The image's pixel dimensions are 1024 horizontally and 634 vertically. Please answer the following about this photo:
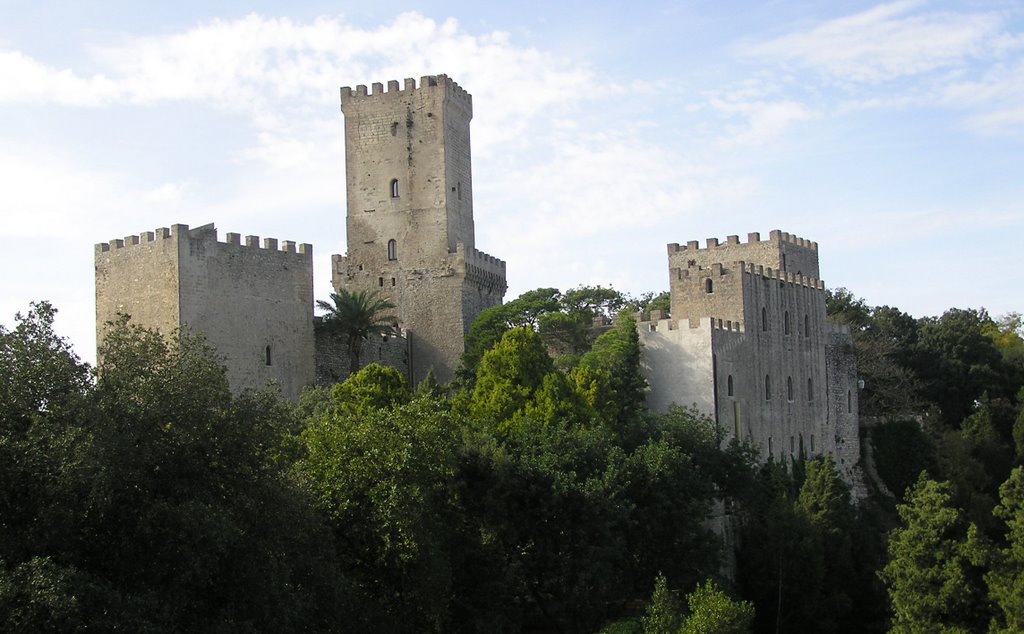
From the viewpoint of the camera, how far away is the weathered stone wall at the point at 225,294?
38031mm

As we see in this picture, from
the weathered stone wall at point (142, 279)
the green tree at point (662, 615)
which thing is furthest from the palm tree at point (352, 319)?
the green tree at point (662, 615)

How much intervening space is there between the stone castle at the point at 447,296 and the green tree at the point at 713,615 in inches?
339

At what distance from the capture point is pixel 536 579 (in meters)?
34.3

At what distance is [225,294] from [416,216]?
36.0ft

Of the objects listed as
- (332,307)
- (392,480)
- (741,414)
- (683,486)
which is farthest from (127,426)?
(741,414)

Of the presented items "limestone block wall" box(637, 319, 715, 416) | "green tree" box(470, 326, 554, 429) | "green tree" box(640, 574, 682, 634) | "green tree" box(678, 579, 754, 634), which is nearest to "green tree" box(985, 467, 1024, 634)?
"green tree" box(678, 579, 754, 634)

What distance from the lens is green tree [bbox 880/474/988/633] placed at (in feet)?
125

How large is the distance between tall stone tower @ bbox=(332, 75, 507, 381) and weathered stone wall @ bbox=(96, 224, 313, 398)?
7263 mm

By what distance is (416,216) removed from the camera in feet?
160

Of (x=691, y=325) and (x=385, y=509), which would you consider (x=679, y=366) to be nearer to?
(x=691, y=325)

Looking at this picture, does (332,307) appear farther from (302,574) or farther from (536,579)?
(302,574)

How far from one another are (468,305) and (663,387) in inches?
330

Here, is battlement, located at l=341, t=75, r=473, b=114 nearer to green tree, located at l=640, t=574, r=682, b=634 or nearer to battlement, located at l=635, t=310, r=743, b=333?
battlement, located at l=635, t=310, r=743, b=333

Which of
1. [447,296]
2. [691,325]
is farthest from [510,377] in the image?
[447,296]
